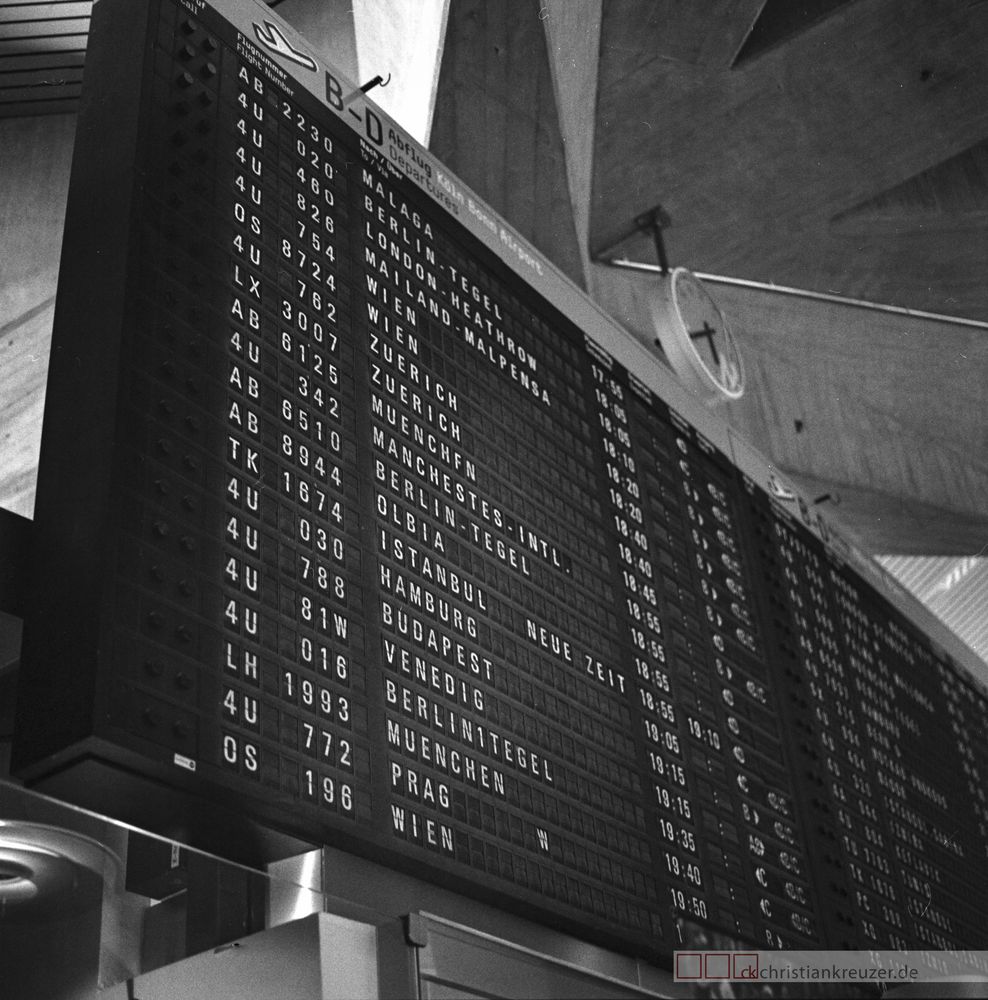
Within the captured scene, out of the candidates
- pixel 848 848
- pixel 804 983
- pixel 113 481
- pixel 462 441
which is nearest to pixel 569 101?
pixel 462 441

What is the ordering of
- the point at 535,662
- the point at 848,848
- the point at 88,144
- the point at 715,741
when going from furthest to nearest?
the point at 848,848
the point at 715,741
the point at 535,662
the point at 88,144

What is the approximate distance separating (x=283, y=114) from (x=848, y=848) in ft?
13.7

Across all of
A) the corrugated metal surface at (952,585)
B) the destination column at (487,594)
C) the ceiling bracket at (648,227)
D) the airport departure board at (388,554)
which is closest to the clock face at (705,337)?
the ceiling bracket at (648,227)

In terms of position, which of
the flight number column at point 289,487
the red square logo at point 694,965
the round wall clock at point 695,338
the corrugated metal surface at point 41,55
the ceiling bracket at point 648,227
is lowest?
the red square logo at point 694,965

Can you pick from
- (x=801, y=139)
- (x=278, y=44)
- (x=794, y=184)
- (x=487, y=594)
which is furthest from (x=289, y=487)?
(x=794, y=184)

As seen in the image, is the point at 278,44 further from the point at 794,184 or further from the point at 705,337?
the point at 794,184

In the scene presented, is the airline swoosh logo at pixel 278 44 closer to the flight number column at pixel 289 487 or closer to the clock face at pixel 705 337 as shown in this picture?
the flight number column at pixel 289 487

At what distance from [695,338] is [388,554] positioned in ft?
16.0

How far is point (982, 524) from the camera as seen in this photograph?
13.6 m

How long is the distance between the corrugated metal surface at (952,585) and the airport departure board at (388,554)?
30.1 feet

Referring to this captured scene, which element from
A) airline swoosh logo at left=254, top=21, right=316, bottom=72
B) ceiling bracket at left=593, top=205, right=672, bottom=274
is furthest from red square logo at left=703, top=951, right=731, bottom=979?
ceiling bracket at left=593, top=205, right=672, bottom=274

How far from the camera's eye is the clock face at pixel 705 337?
845 centimetres

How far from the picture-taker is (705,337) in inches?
352

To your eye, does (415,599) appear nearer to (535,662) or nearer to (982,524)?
(535,662)
